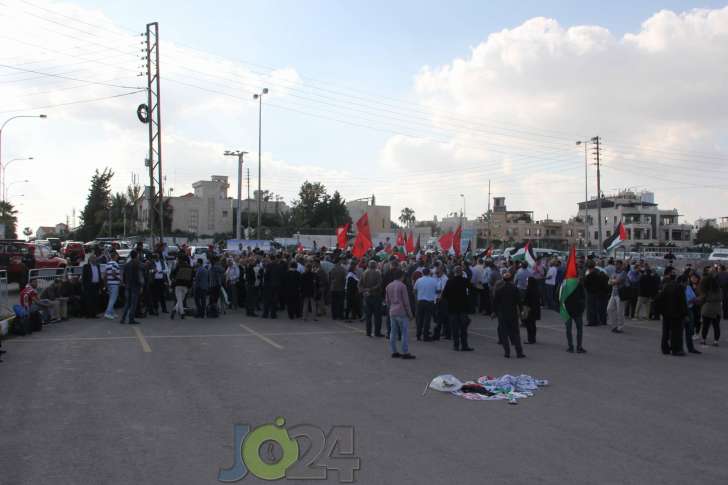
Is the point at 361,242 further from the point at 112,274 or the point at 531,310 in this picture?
the point at 531,310

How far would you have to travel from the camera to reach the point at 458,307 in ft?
47.4

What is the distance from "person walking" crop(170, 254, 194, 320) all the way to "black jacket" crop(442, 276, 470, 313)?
320 inches

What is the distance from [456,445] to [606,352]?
8547 millimetres

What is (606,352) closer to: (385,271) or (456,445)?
(385,271)

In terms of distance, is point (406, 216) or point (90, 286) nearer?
point (90, 286)

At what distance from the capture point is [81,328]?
16.5 meters

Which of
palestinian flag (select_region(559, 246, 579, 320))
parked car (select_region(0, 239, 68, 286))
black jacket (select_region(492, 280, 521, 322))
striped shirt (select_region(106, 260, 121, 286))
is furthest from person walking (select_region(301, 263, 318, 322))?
parked car (select_region(0, 239, 68, 286))

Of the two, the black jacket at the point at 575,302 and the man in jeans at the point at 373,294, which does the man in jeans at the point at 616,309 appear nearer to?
the black jacket at the point at 575,302

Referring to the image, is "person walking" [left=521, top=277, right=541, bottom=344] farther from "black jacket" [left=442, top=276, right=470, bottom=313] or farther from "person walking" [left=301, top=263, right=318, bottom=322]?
"person walking" [left=301, top=263, right=318, bottom=322]

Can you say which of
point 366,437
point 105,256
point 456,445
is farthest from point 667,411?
point 105,256

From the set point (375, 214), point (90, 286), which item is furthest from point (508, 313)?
point (375, 214)

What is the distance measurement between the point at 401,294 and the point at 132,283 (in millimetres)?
8348

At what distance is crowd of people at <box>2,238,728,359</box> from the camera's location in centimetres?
1428

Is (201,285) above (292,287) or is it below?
above
